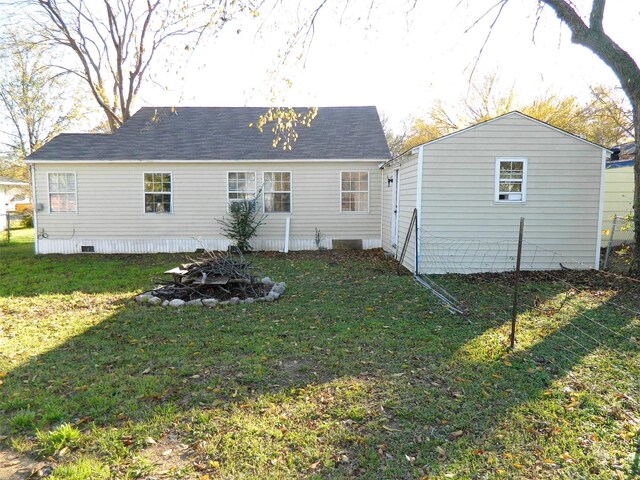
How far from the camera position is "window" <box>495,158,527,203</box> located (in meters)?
8.77

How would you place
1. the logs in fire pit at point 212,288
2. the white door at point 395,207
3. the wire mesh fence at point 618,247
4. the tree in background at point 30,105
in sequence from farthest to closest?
1. the tree in background at point 30,105
2. the white door at point 395,207
3. the wire mesh fence at point 618,247
4. the logs in fire pit at point 212,288

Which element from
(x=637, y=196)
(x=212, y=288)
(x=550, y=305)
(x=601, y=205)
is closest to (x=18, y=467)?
(x=212, y=288)

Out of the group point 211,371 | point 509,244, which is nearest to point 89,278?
point 211,371

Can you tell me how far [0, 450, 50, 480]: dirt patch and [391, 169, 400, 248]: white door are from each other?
8970 mm

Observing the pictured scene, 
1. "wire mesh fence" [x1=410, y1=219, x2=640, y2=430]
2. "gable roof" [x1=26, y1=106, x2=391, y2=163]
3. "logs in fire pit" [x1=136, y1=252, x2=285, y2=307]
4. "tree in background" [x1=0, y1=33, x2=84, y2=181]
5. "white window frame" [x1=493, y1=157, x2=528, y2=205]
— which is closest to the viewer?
"wire mesh fence" [x1=410, y1=219, x2=640, y2=430]

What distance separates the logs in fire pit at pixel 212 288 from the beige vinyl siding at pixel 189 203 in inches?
215

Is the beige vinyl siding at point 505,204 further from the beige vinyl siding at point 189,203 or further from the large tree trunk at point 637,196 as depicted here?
the beige vinyl siding at point 189,203

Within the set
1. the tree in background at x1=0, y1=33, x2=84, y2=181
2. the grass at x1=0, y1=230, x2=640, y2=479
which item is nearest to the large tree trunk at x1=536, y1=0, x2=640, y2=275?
the grass at x1=0, y1=230, x2=640, y2=479

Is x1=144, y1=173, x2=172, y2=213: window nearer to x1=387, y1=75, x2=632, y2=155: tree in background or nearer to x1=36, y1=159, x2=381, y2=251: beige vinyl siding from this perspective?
x1=36, y1=159, x2=381, y2=251: beige vinyl siding

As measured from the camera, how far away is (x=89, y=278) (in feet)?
29.1

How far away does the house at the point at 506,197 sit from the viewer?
8.68m

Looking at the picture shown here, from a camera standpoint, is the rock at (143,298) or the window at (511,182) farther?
the window at (511,182)

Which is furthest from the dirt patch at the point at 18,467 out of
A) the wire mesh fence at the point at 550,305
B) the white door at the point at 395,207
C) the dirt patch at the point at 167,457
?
the white door at the point at 395,207

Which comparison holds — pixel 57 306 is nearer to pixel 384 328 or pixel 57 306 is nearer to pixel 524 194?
pixel 384 328
